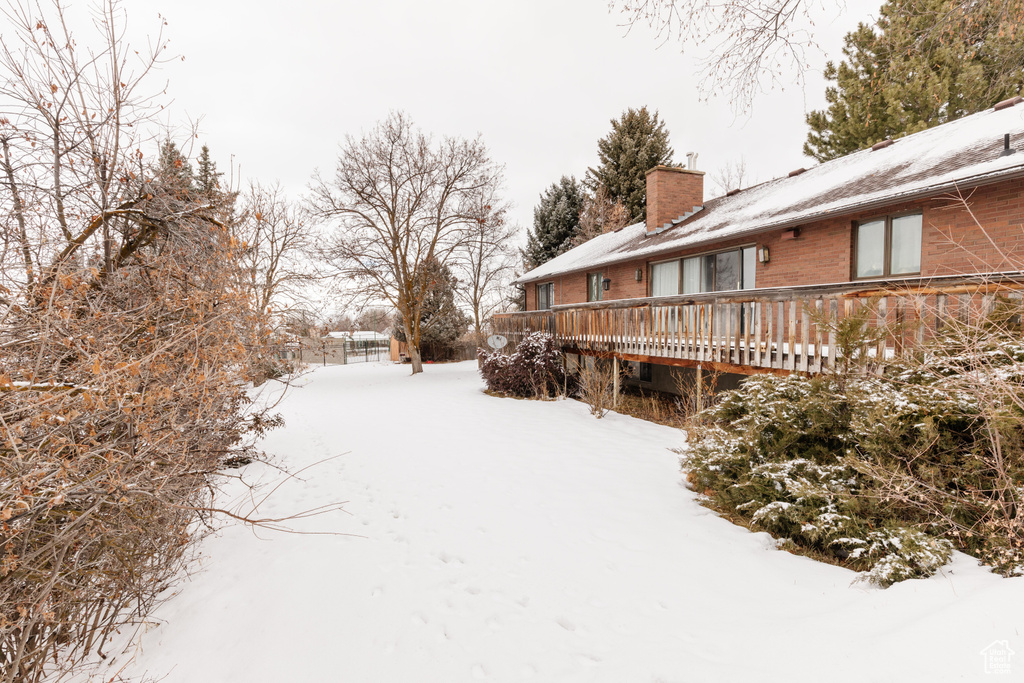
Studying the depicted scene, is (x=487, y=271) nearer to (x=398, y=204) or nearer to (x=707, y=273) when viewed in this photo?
(x=398, y=204)

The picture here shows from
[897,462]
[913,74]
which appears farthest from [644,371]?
[897,462]

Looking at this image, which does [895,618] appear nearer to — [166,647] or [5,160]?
[166,647]

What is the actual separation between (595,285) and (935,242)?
10.4m

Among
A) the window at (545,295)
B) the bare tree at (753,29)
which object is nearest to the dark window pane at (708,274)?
the bare tree at (753,29)

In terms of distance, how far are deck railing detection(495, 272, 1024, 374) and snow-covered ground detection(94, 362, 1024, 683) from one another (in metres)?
2.28

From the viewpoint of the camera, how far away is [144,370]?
10.8 ft

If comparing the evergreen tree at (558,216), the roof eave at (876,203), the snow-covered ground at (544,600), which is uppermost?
the evergreen tree at (558,216)

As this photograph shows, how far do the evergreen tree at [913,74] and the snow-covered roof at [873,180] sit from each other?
726 mm

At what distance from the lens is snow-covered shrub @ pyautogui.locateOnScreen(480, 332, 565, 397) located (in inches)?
509

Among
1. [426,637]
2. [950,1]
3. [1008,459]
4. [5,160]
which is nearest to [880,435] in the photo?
[1008,459]

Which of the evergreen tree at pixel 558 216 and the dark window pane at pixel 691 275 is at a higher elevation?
the evergreen tree at pixel 558 216

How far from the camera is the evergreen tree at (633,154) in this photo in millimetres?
26281

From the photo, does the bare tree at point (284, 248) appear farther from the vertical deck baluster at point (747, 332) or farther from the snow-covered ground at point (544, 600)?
the vertical deck baluster at point (747, 332)

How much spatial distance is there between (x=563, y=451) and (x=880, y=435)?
13.9 ft
